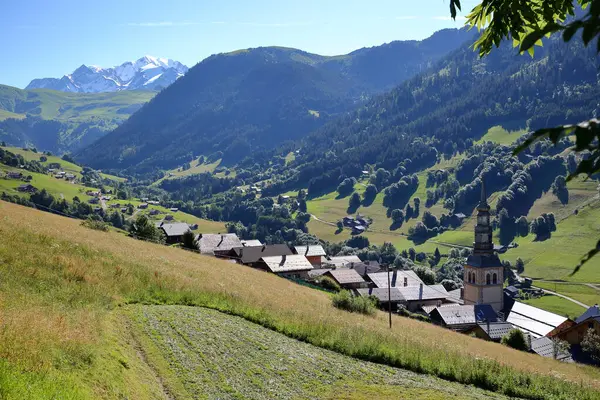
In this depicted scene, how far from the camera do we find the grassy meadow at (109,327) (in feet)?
42.7

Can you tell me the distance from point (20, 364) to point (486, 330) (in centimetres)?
6837

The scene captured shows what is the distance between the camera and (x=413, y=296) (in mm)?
88062

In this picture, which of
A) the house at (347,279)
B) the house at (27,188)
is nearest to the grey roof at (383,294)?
the house at (347,279)

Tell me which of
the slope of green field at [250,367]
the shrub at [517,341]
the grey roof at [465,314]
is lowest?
the grey roof at [465,314]

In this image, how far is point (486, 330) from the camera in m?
70.9

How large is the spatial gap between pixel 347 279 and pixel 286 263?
36.9 ft

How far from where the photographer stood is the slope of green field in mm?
17875

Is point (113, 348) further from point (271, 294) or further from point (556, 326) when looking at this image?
point (556, 326)

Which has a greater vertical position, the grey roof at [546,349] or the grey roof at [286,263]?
the grey roof at [286,263]

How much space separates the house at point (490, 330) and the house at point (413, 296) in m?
12.7

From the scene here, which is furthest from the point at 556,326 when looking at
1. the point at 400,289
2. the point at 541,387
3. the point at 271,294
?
the point at 541,387

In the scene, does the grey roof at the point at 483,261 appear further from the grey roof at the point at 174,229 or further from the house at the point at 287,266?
the grey roof at the point at 174,229

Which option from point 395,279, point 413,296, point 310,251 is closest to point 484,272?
point 413,296

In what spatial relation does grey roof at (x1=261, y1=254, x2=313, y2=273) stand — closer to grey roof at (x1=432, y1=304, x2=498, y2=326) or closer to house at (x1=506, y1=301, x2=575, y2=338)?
grey roof at (x1=432, y1=304, x2=498, y2=326)
